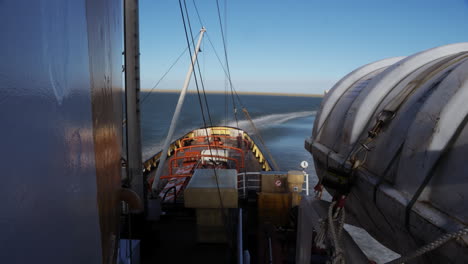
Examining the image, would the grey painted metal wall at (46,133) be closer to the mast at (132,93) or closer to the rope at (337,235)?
the rope at (337,235)

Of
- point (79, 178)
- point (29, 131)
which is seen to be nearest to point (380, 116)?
point (79, 178)

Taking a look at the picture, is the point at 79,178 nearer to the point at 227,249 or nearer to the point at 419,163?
the point at 419,163

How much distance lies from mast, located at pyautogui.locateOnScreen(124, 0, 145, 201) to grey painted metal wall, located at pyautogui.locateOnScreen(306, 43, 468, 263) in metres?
4.61

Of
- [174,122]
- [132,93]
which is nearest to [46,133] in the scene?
[132,93]

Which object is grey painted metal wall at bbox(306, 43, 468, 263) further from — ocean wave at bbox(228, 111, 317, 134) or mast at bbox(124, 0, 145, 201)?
ocean wave at bbox(228, 111, 317, 134)

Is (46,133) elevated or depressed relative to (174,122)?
elevated

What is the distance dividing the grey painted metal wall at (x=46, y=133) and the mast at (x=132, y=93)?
210 inches

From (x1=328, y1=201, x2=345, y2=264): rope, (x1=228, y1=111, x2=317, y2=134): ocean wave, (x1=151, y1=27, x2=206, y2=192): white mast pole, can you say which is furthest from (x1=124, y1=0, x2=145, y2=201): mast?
(x1=228, y1=111, x2=317, y2=134): ocean wave

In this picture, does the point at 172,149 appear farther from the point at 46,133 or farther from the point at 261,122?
the point at 261,122

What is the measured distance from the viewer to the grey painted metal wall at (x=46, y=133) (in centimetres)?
63

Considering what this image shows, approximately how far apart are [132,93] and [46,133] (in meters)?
6.09

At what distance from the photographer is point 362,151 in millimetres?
2764

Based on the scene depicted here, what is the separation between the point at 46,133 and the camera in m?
0.86

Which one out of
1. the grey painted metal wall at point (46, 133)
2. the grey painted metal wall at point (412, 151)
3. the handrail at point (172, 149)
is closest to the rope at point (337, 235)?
the grey painted metal wall at point (412, 151)
